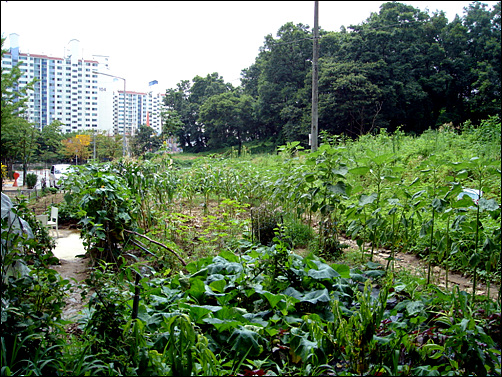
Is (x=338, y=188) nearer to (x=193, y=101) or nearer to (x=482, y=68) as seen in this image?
(x=482, y=68)

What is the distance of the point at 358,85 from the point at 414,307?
876cm

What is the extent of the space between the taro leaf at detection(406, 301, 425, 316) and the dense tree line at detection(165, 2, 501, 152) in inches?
154

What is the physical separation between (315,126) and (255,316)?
5077 mm

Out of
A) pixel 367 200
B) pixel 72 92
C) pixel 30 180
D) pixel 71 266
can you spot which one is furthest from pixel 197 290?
pixel 30 180

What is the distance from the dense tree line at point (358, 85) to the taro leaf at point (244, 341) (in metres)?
4.56

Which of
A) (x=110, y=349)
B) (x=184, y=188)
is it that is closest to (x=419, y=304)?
(x=110, y=349)

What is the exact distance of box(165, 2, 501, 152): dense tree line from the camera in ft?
19.7

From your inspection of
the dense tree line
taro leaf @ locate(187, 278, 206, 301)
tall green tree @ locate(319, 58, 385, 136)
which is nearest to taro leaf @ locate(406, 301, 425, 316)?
taro leaf @ locate(187, 278, 206, 301)

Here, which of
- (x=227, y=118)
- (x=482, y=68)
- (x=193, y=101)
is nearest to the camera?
(x=482, y=68)

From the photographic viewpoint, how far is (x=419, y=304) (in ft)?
5.82

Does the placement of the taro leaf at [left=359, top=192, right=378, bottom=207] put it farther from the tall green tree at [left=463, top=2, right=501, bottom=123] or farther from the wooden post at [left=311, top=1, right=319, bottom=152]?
the wooden post at [left=311, top=1, right=319, bottom=152]

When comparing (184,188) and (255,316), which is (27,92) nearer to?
(255,316)

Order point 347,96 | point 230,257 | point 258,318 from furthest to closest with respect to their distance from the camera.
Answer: point 347,96 < point 230,257 < point 258,318

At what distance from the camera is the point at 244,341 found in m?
1.54
